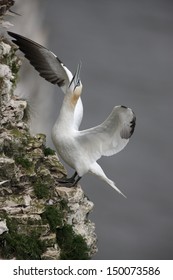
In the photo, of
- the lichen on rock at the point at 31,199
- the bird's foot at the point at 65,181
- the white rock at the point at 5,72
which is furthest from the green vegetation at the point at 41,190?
the white rock at the point at 5,72

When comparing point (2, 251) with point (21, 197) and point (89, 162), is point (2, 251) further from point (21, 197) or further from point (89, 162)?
point (89, 162)

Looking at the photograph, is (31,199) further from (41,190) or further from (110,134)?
(110,134)

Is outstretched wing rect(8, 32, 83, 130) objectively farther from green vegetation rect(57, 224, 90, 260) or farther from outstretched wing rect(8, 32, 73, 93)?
green vegetation rect(57, 224, 90, 260)

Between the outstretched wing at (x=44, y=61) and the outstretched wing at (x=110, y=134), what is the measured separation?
528 mm

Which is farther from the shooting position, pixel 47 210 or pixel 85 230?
pixel 85 230

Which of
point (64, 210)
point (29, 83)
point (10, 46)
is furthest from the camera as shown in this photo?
point (29, 83)

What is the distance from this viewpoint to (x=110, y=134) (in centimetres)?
491

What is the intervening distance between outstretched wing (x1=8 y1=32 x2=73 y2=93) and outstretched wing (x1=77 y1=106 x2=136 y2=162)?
528mm

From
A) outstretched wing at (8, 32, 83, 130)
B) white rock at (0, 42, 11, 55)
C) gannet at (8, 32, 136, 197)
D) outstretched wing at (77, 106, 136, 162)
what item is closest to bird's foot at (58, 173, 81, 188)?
gannet at (8, 32, 136, 197)

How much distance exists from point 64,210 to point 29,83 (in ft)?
5.67

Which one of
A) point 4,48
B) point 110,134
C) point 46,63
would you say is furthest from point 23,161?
point 46,63

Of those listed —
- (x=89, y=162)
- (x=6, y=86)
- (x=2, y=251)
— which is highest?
(x=6, y=86)

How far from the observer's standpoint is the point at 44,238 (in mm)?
4605
